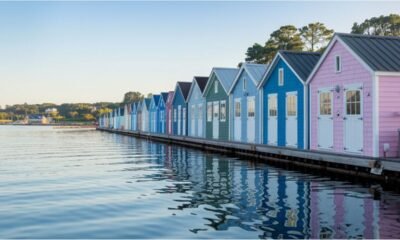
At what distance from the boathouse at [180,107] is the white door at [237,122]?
48.8 feet

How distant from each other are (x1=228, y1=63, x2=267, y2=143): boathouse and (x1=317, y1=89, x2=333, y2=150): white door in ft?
24.6

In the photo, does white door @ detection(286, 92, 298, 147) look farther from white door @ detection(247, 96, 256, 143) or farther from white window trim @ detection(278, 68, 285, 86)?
white door @ detection(247, 96, 256, 143)

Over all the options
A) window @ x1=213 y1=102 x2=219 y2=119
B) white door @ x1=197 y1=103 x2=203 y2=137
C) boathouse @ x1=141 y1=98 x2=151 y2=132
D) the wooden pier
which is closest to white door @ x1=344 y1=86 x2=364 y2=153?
the wooden pier

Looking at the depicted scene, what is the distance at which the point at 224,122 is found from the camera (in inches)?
1503

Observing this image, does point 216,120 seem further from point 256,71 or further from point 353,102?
point 353,102

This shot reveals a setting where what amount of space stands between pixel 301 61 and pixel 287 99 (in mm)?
2389

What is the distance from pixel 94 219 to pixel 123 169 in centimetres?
1242

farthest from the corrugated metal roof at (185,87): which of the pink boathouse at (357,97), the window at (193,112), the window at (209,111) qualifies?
the pink boathouse at (357,97)

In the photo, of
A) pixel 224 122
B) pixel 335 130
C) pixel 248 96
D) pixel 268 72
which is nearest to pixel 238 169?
pixel 335 130

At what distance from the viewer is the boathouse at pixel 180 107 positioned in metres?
50.8

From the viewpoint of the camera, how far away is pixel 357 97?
2100 centimetres

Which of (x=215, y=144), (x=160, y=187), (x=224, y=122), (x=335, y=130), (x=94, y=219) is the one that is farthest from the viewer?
(x=224, y=122)

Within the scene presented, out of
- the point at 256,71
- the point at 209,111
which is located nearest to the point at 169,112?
the point at 209,111

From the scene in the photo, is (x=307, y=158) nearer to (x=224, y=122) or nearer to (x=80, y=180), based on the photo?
(x=80, y=180)
